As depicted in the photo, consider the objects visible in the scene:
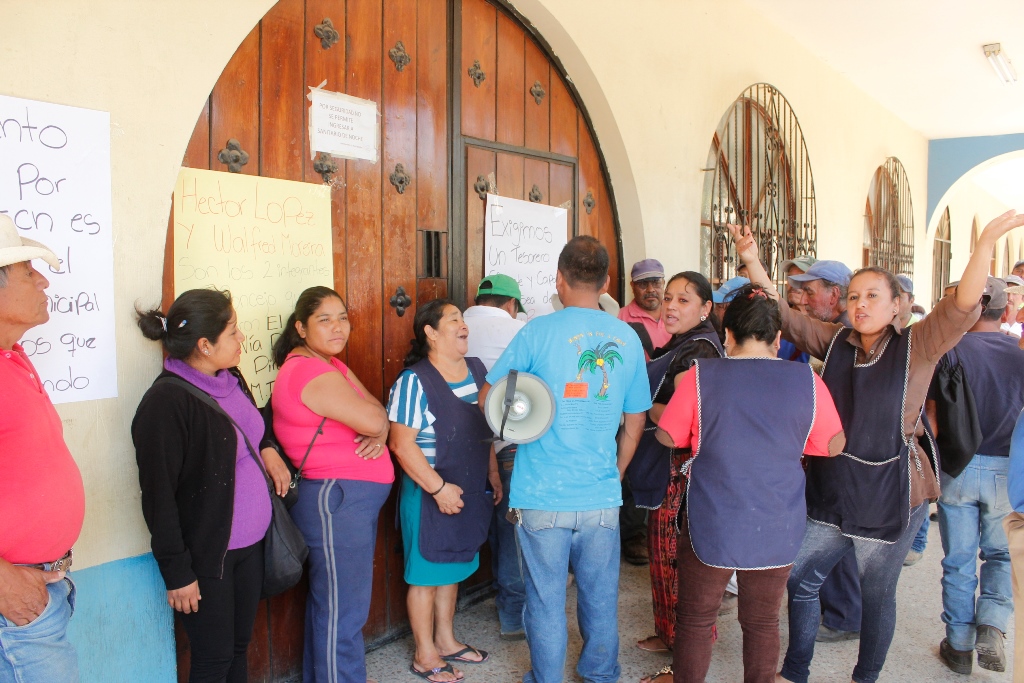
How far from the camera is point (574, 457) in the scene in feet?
7.30

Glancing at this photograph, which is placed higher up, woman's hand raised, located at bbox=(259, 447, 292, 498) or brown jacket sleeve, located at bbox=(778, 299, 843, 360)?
brown jacket sleeve, located at bbox=(778, 299, 843, 360)

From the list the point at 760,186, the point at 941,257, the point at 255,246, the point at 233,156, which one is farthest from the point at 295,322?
the point at 941,257

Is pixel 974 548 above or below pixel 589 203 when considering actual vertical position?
below

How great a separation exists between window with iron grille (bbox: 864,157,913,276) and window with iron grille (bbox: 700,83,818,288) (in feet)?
7.57

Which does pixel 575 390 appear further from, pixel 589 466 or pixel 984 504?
pixel 984 504

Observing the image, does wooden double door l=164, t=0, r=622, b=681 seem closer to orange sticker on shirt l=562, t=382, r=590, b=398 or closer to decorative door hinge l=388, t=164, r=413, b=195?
decorative door hinge l=388, t=164, r=413, b=195

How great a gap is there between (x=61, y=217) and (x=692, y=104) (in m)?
3.85

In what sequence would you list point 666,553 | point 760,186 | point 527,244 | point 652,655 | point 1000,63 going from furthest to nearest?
point 1000,63 < point 760,186 < point 527,244 < point 652,655 < point 666,553

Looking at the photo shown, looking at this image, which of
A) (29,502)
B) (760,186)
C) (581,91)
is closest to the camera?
(29,502)

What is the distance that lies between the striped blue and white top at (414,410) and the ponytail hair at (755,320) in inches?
41.1

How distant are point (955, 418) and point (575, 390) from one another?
1.63 meters

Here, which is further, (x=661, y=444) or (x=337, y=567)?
(x=661, y=444)

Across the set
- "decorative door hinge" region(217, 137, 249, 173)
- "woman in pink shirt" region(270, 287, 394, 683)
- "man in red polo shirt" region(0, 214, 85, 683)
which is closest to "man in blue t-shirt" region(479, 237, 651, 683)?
"woman in pink shirt" region(270, 287, 394, 683)

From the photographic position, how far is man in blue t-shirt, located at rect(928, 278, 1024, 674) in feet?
9.36
